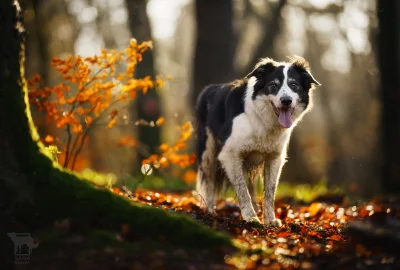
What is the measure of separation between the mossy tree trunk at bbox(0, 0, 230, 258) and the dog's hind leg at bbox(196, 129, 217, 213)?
3067mm

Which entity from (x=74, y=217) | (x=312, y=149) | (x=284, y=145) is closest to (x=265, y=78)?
(x=284, y=145)

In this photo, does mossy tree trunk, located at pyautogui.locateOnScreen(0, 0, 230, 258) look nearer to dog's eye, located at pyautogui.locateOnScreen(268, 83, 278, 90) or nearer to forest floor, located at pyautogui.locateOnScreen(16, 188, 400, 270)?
forest floor, located at pyautogui.locateOnScreen(16, 188, 400, 270)

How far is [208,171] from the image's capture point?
813 cm

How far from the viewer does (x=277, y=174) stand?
7.17 meters

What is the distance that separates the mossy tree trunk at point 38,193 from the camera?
15.5ft

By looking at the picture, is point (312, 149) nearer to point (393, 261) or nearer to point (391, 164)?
point (391, 164)

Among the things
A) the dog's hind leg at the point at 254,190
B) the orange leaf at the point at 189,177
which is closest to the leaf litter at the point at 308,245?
the dog's hind leg at the point at 254,190

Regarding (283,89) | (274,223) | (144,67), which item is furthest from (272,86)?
(144,67)

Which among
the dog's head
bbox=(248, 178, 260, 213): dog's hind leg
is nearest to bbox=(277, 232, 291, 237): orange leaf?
the dog's head

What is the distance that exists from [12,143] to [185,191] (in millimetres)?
6177

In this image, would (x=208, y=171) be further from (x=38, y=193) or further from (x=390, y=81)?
(x=390, y=81)

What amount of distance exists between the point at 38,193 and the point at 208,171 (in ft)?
12.1

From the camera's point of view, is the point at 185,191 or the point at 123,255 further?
the point at 185,191

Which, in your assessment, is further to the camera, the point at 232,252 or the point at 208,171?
the point at 208,171
